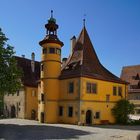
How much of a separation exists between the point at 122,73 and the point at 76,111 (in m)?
32.5

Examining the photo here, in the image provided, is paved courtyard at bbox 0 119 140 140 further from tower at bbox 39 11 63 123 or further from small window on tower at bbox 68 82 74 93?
tower at bbox 39 11 63 123

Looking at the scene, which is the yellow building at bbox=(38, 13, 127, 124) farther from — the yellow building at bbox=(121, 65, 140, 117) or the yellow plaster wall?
the yellow building at bbox=(121, 65, 140, 117)

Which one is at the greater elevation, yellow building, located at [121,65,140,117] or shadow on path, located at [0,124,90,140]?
yellow building, located at [121,65,140,117]

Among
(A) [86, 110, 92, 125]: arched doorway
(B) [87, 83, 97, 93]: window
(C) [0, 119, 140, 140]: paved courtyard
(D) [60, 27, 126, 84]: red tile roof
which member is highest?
(D) [60, 27, 126, 84]: red tile roof

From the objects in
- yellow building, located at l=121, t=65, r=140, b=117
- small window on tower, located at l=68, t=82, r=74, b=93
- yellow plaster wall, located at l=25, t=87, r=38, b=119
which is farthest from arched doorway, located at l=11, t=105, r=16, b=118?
yellow building, located at l=121, t=65, r=140, b=117

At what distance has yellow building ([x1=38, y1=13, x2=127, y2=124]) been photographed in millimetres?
39094

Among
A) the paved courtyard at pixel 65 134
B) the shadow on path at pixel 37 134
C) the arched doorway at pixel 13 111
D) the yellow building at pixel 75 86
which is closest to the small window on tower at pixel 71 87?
the yellow building at pixel 75 86

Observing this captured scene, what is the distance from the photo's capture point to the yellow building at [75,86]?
39.1m

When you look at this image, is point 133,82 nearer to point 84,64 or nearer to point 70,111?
point 84,64

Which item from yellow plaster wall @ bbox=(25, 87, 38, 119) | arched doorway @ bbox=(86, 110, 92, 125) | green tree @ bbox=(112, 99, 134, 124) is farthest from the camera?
yellow plaster wall @ bbox=(25, 87, 38, 119)

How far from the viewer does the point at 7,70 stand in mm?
34000

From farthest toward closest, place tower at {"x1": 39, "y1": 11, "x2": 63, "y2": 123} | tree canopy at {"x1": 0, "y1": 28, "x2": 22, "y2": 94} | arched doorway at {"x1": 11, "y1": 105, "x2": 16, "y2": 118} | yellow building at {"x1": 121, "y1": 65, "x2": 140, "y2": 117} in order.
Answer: yellow building at {"x1": 121, "y1": 65, "x2": 140, "y2": 117}, arched doorway at {"x1": 11, "y1": 105, "x2": 16, "y2": 118}, tower at {"x1": 39, "y1": 11, "x2": 63, "y2": 123}, tree canopy at {"x1": 0, "y1": 28, "x2": 22, "y2": 94}

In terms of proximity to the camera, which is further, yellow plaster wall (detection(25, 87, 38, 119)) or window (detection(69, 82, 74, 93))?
yellow plaster wall (detection(25, 87, 38, 119))

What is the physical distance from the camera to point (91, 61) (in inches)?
1663
